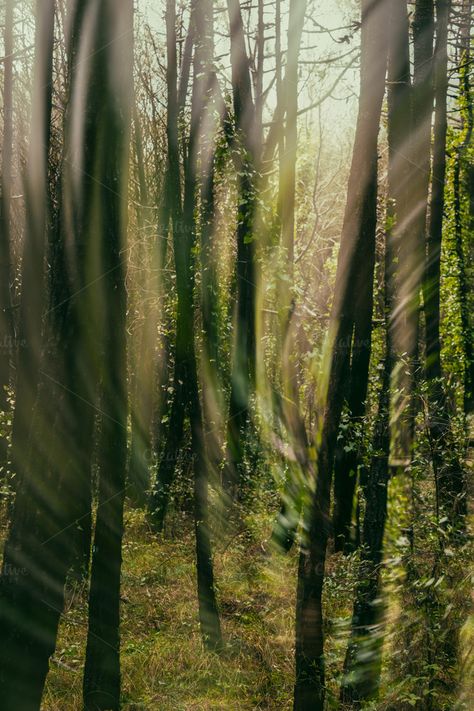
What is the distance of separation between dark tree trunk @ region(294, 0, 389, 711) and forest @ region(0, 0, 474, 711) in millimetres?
23

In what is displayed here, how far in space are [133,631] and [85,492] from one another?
196 inches

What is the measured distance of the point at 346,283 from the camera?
6.58m

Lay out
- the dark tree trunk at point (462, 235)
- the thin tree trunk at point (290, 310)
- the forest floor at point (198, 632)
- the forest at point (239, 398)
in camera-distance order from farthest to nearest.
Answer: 1. the dark tree trunk at point (462, 235)
2. the thin tree trunk at point (290, 310)
3. the forest floor at point (198, 632)
4. the forest at point (239, 398)

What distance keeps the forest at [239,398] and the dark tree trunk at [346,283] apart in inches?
0.9

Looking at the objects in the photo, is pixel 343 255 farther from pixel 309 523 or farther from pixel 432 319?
pixel 432 319

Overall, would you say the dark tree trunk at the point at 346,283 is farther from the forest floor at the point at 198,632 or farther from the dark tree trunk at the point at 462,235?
the dark tree trunk at the point at 462,235

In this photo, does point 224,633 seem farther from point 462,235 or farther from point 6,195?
point 462,235

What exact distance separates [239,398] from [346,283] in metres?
7.90

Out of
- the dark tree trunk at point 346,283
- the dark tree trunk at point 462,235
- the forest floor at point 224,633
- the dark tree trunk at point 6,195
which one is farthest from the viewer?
the dark tree trunk at point 462,235

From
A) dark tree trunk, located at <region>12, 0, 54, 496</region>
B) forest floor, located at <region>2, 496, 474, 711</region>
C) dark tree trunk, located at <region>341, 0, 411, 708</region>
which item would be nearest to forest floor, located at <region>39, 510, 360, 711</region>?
forest floor, located at <region>2, 496, 474, 711</region>

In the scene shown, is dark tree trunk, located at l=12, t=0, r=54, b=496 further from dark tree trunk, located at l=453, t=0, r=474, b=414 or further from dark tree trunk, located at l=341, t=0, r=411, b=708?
dark tree trunk, located at l=453, t=0, r=474, b=414

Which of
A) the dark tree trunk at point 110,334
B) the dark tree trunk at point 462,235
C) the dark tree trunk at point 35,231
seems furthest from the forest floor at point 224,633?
the dark tree trunk at point 462,235

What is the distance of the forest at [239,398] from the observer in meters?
5.58

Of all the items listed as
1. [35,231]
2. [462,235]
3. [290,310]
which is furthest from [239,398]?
[462,235]
